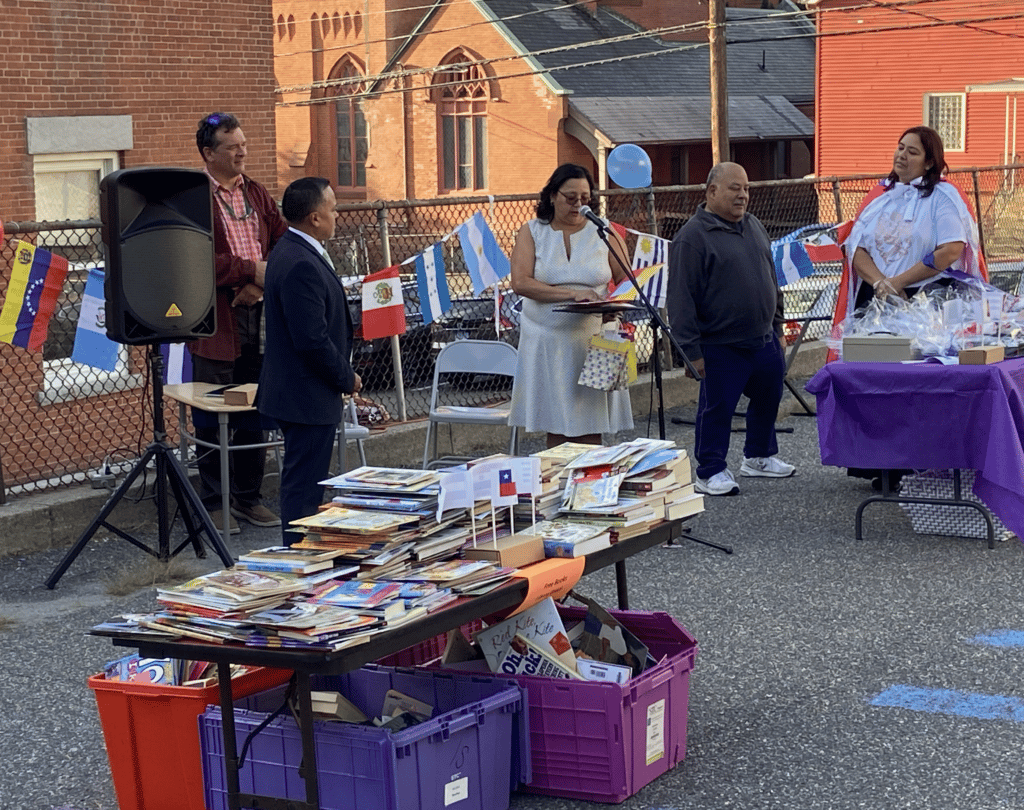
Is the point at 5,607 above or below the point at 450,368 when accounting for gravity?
below

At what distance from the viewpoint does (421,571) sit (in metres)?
4.30

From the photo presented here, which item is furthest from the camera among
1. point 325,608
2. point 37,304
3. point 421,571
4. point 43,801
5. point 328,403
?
point 37,304

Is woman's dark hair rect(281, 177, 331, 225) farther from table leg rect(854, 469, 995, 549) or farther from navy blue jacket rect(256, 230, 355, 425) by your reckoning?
table leg rect(854, 469, 995, 549)

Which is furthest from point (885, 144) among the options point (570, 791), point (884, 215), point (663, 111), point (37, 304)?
point (570, 791)

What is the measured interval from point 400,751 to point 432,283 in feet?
19.4

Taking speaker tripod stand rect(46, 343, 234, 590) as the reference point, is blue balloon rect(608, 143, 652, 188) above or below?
above

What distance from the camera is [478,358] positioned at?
29.5 ft

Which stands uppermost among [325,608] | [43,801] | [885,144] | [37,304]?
[885,144]

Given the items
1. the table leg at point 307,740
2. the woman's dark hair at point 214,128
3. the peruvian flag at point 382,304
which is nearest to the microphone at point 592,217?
the woman's dark hair at point 214,128

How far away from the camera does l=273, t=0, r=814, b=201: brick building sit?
33531 millimetres

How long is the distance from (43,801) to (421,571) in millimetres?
1457

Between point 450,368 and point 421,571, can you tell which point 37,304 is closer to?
point 450,368

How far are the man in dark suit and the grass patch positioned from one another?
829mm

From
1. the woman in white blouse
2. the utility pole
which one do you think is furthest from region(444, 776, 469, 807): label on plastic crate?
the utility pole
